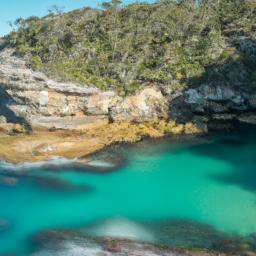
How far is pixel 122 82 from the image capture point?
59.0 m

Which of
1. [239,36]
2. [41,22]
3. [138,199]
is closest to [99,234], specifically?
[138,199]

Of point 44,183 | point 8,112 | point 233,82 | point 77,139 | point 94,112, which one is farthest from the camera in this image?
point 233,82

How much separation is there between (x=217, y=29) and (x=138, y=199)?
37.6 meters

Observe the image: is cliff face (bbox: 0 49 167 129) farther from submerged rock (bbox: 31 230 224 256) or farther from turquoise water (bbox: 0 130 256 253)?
submerged rock (bbox: 31 230 224 256)

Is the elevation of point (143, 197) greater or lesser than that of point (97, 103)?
lesser

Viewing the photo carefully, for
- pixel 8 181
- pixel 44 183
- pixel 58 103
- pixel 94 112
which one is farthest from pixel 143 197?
pixel 58 103

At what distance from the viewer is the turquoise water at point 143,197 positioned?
3170 centimetres

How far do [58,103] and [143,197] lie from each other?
21352 millimetres

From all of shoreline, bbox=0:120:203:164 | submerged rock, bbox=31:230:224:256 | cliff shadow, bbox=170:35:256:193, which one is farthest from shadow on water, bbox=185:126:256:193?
submerged rock, bbox=31:230:224:256

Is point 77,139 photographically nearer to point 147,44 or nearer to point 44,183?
point 44,183

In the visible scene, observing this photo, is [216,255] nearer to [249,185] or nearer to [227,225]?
[227,225]

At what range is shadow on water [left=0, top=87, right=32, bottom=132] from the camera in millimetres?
53912

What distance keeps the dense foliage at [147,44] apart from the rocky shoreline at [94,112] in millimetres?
1835

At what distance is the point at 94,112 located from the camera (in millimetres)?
55312
